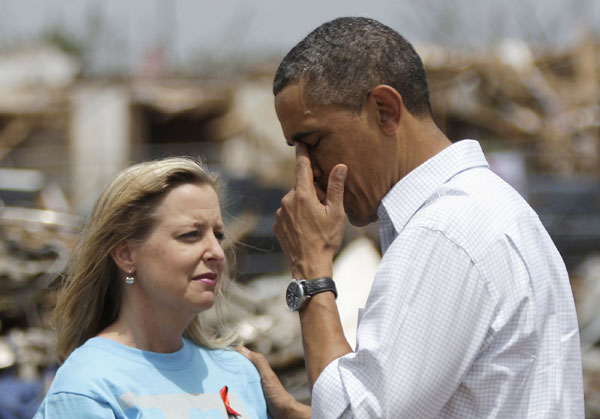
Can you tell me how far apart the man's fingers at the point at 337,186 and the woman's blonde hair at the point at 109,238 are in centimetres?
66

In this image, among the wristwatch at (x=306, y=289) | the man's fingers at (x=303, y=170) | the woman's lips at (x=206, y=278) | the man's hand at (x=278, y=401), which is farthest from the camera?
the man's hand at (x=278, y=401)

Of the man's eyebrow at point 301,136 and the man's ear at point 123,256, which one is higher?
the man's eyebrow at point 301,136

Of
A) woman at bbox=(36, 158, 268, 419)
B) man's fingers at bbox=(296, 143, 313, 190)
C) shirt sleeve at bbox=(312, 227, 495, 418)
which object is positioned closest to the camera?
shirt sleeve at bbox=(312, 227, 495, 418)

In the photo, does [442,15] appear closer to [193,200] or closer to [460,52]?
[460,52]

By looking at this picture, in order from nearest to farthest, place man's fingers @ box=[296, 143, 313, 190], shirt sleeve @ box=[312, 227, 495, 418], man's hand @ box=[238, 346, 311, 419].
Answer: shirt sleeve @ box=[312, 227, 495, 418] → man's fingers @ box=[296, 143, 313, 190] → man's hand @ box=[238, 346, 311, 419]

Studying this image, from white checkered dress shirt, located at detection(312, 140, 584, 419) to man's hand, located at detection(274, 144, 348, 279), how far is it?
0.26 meters

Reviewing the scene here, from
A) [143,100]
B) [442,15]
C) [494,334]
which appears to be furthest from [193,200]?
[442,15]

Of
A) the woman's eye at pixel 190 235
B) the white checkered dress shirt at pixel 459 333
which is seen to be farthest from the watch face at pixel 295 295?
the woman's eye at pixel 190 235

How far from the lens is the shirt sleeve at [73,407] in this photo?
2303mm

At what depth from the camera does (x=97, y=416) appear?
2295 millimetres

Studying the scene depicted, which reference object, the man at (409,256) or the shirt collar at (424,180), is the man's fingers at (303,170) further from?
the shirt collar at (424,180)

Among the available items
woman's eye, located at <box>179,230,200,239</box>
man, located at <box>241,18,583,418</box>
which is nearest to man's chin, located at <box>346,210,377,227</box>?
man, located at <box>241,18,583,418</box>

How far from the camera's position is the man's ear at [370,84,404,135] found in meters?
2.25

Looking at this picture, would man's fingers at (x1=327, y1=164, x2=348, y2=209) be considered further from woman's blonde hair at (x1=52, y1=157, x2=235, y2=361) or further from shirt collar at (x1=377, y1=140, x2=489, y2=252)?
woman's blonde hair at (x1=52, y1=157, x2=235, y2=361)
